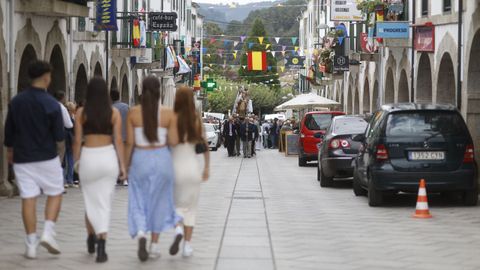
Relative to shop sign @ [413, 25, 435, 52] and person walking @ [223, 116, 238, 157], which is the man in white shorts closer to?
shop sign @ [413, 25, 435, 52]

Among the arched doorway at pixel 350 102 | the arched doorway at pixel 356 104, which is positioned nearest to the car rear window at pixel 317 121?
the arched doorway at pixel 356 104

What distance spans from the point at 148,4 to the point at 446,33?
2686 cm

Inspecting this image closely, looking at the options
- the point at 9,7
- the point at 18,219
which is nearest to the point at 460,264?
the point at 18,219

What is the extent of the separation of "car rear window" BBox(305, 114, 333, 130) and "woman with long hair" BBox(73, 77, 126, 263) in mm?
20855

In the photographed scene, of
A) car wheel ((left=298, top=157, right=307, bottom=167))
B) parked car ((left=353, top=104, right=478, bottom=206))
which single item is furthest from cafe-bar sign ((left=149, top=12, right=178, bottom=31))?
parked car ((left=353, top=104, right=478, bottom=206))

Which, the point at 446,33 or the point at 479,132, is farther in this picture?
the point at 446,33

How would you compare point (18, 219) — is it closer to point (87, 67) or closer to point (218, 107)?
point (87, 67)

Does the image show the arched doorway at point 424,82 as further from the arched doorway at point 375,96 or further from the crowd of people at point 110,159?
the crowd of people at point 110,159

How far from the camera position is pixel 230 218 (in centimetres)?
1408

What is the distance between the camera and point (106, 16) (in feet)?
92.7

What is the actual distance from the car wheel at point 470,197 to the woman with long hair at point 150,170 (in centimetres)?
733

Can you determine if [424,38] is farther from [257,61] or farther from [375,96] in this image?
[257,61]

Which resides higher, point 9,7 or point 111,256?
point 9,7

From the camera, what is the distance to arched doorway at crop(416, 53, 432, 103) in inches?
1133
